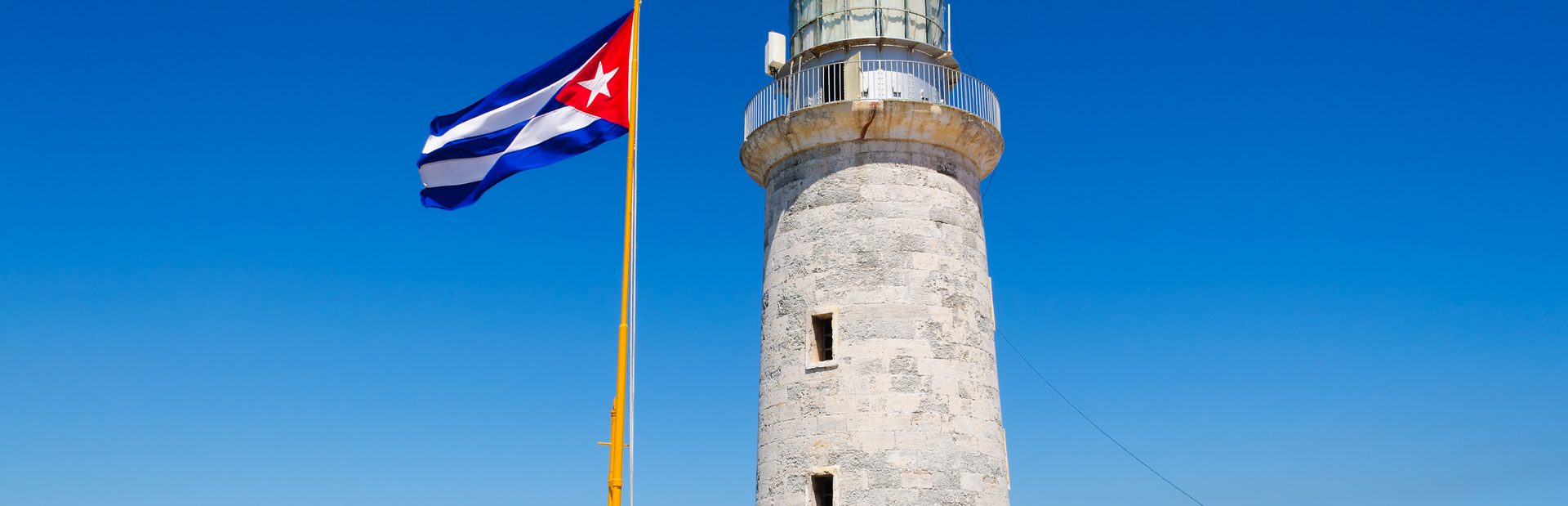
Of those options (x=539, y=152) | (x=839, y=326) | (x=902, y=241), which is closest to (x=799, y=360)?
(x=839, y=326)

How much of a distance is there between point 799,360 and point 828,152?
3221mm

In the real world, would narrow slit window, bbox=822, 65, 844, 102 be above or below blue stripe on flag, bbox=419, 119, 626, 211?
above

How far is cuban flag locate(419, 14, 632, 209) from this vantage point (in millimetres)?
16484

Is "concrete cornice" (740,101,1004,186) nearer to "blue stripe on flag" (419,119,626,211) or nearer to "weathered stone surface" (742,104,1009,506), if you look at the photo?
"weathered stone surface" (742,104,1009,506)

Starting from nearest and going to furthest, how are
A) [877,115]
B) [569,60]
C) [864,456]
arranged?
1. [569,60]
2. [864,456]
3. [877,115]

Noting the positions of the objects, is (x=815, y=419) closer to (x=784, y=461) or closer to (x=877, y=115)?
(x=784, y=461)

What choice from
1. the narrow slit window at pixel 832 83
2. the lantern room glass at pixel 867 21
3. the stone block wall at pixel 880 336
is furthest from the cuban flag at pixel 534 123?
the lantern room glass at pixel 867 21

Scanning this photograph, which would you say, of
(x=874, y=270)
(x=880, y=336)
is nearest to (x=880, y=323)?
(x=880, y=336)

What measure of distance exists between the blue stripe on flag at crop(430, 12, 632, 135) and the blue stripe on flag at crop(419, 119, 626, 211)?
27.2 inches

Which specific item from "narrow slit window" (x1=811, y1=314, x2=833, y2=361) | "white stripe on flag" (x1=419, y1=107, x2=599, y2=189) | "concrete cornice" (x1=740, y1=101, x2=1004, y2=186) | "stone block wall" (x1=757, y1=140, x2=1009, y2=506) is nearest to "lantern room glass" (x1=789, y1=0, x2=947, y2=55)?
"concrete cornice" (x1=740, y1=101, x2=1004, y2=186)

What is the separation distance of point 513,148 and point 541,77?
94 centimetres

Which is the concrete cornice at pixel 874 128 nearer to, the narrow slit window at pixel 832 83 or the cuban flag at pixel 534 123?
the narrow slit window at pixel 832 83

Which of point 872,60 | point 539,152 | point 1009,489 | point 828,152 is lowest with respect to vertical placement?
point 1009,489

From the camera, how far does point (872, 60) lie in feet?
70.5
